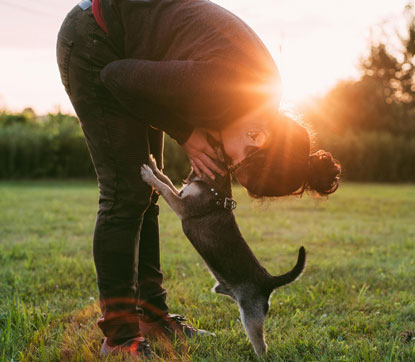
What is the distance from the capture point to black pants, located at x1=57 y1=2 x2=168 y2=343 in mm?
2010

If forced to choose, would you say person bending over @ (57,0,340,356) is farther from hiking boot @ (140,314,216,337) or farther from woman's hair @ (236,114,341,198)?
hiking boot @ (140,314,216,337)

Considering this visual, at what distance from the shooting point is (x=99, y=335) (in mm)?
2545

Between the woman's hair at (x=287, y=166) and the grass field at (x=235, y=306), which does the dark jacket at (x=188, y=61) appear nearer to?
the woman's hair at (x=287, y=166)

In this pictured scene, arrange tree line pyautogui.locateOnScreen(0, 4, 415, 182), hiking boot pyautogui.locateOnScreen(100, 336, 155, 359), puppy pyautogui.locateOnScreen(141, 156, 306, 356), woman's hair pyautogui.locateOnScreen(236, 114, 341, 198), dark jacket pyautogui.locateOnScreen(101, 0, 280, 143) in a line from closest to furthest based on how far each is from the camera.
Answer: dark jacket pyautogui.locateOnScreen(101, 0, 280, 143) → woman's hair pyautogui.locateOnScreen(236, 114, 341, 198) → hiking boot pyautogui.locateOnScreen(100, 336, 155, 359) → puppy pyautogui.locateOnScreen(141, 156, 306, 356) → tree line pyautogui.locateOnScreen(0, 4, 415, 182)

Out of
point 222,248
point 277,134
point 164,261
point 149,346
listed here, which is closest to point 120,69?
point 277,134

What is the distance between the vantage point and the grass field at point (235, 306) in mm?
2398

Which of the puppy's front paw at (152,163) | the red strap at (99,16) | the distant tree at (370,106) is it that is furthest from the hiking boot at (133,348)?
the distant tree at (370,106)

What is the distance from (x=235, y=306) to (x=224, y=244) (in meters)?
0.94

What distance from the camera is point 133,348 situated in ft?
7.31

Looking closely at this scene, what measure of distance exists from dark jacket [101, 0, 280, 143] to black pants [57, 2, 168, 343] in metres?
0.14

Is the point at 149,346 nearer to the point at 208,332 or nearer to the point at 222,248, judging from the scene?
the point at 208,332

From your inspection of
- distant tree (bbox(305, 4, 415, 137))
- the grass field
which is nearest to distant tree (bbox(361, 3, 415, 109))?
distant tree (bbox(305, 4, 415, 137))

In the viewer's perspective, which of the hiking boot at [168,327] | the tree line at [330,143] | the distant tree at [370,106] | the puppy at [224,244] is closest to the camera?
the puppy at [224,244]

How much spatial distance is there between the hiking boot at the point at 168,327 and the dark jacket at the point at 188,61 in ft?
4.01
